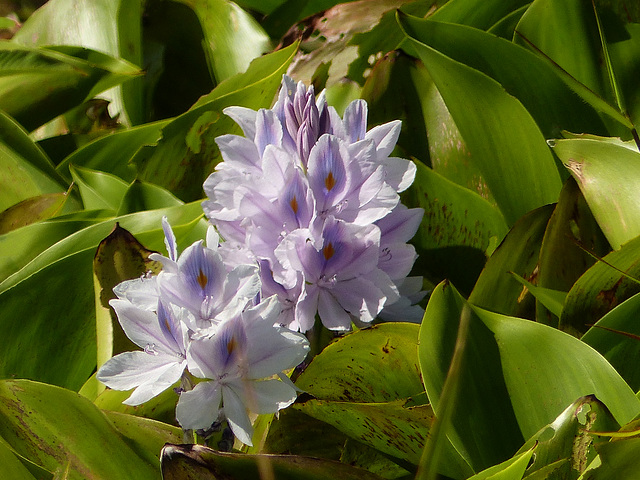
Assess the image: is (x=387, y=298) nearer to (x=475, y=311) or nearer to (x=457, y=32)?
(x=475, y=311)

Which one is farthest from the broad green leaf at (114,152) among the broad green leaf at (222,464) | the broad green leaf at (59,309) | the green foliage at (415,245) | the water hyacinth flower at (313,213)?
the broad green leaf at (222,464)

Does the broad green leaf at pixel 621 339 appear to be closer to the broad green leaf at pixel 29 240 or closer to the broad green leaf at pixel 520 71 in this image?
the broad green leaf at pixel 520 71

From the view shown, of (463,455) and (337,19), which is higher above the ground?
(337,19)

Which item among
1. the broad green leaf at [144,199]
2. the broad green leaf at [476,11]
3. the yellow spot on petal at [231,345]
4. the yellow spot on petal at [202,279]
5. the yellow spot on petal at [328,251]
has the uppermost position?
the broad green leaf at [476,11]

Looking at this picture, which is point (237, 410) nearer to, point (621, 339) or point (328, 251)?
point (328, 251)

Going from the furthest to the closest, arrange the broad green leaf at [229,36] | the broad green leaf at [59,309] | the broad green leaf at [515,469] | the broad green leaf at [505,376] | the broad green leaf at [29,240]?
the broad green leaf at [229,36] < the broad green leaf at [29,240] < the broad green leaf at [59,309] < the broad green leaf at [505,376] < the broad green leaf at [515,469]

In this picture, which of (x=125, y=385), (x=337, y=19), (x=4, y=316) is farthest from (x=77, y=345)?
(x=337, y=19)
